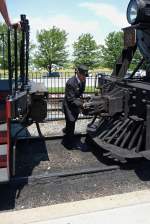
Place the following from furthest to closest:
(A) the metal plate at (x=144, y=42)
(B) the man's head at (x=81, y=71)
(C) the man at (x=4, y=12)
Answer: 1. (B) the man's head at (x=81, y=71)
2. (A) the metal plate at (x=144, y=42)
3. (C) the man at (x=4, y=12)

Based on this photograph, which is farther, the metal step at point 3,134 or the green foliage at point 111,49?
the green foliage at point 111,49

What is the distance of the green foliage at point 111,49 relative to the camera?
36469 mm

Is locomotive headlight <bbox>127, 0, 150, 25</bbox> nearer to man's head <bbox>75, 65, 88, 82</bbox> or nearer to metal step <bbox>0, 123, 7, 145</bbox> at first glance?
man's head <bbox>75, 65, 88, 82</bbox>

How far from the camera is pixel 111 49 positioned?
122ft

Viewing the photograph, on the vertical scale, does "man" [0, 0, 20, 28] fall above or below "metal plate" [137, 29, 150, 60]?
above

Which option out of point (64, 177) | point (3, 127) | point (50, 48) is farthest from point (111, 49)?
point (3, 127)

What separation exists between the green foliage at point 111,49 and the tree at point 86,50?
2.12 m

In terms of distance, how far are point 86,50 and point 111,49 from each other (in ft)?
15.1

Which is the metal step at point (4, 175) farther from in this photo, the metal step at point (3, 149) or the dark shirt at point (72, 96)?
the dark shirt at point (72, 96)

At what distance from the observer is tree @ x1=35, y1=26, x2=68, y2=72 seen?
3801cm

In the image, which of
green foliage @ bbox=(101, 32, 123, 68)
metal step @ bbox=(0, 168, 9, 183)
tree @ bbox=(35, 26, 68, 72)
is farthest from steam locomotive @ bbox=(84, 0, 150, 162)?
tree @ bbox=(35, 26, 68, 72)

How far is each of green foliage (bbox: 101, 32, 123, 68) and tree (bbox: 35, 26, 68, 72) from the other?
4.47 m

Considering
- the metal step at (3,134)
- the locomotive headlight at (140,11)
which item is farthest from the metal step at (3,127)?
the locomotive headlight at (140,11)

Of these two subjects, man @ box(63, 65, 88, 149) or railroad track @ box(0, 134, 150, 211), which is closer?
railroad track @ box(0, 134, 150, 211)
